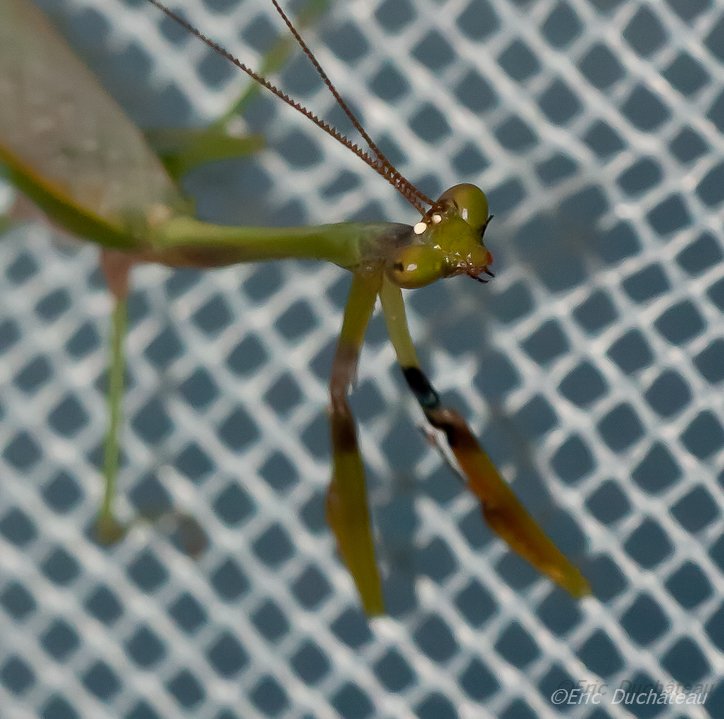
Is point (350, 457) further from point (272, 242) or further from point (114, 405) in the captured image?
point (114, 405)

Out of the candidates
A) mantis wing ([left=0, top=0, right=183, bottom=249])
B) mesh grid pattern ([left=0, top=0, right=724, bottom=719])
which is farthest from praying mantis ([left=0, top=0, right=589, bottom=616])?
mesh grid pattern ([left=0, top=0, right=724, bottom=719])

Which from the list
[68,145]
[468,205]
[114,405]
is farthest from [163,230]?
[468,205]

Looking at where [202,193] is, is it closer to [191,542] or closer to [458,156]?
[458,156]

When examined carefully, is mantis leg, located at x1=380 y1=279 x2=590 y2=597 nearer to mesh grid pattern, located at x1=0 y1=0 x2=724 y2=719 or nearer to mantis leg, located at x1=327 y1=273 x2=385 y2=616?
mantis leg, located at x1=327 y1=273 x2=385 y2=616

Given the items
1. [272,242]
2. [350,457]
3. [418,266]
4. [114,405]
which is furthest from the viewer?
[114,405]

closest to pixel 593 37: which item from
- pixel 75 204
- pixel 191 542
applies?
pixel 75 204

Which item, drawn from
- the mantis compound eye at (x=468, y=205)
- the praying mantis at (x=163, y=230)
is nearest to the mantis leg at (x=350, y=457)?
the praying mantis at (x=163, y=230)
